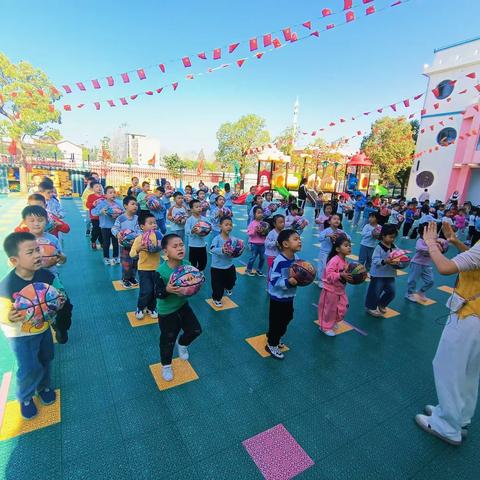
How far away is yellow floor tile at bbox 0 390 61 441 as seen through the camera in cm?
251

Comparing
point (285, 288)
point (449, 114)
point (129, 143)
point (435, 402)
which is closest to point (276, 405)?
point (285, 288)

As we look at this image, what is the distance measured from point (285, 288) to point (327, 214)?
3.82 m

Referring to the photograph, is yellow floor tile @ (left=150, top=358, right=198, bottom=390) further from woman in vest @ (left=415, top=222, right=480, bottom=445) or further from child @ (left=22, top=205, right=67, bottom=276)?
woman in vest @ (left=415, top=222, right=480, bottom=445)

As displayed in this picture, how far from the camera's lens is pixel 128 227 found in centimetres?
493

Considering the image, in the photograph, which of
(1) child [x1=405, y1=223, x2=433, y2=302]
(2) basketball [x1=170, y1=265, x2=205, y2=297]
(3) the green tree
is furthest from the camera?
(3) the green tree

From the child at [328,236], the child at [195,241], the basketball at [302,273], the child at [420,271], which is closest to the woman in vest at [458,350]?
the basketball at [302,273]

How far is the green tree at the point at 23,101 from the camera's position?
56.9ft

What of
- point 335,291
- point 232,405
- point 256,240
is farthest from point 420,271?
point 232,405

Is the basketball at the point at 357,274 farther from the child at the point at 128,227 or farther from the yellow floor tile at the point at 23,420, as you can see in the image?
the yellow floor tile at the point at 23,420

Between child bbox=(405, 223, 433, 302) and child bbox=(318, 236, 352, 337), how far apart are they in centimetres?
207

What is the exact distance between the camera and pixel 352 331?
14.8ft

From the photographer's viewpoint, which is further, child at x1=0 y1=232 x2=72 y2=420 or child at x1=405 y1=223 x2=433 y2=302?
child at x1=405 y1=223 x2=433 y2=302

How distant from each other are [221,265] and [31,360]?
2753 mm

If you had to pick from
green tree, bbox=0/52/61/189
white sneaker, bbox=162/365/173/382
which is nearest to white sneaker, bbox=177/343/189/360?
white sneaker, bbox=162/365/173/382
